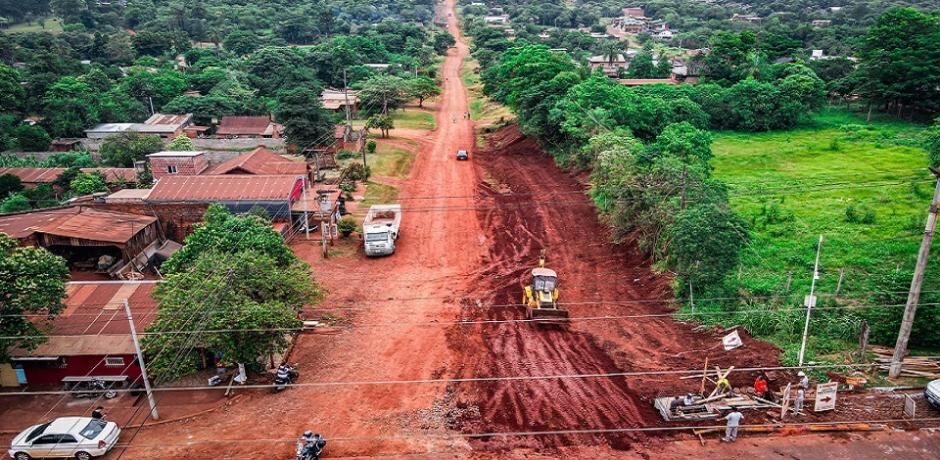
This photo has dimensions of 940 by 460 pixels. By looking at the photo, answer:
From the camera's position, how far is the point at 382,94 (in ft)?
210

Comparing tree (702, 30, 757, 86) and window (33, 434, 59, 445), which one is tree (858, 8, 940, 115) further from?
window (33, 434, 59, 445)

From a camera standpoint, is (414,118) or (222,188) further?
(414,118)

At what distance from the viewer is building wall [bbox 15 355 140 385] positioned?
70.8 feet

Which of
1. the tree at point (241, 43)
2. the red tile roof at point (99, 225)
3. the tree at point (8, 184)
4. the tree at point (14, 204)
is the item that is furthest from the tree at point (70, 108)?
the tree at point (241, 43)

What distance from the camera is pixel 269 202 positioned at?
3416 cm

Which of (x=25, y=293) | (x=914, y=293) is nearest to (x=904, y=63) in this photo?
(x=914, y=293)

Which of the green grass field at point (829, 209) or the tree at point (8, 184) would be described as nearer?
the green grass field at point (829, 209)

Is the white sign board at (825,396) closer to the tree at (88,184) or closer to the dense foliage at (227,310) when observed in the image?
the dense foliage at (227,310)

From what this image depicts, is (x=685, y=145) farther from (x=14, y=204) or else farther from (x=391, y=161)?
(x=14, y=204)

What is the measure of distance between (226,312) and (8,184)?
34.1 m

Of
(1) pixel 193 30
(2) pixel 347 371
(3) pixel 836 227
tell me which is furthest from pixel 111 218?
(1) pixel 193 30

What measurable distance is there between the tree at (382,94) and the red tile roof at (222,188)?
28.9m

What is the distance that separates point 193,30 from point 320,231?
8890 centimetres

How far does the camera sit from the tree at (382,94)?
2525 inches
